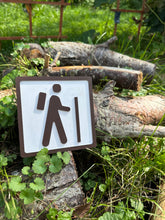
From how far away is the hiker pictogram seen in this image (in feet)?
3.96

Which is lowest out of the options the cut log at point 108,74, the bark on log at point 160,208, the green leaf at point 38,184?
the bark on log at point 160,208

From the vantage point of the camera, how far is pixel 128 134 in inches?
59.3

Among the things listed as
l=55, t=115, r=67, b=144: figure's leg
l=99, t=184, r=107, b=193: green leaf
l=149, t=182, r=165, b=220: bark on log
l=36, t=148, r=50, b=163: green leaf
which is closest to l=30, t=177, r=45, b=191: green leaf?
l=36, t=148, r=50, b=163: green leaf

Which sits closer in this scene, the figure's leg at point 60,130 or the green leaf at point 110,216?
the green leaf at point 110,216

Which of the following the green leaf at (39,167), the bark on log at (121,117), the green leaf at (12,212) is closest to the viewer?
the green leaf at (12,212)

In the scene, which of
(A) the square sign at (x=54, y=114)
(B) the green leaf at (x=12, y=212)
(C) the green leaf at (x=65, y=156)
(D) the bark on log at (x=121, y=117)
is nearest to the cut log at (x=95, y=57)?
(D) the bark on log at (x=121, y=117)

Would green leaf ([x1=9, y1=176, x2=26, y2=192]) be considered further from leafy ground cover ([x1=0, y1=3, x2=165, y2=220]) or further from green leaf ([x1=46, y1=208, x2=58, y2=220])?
green leaf ([x1=46, y1=208, x2=58, y2=220])

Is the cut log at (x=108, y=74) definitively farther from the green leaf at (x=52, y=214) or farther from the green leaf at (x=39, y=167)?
the green leaf at (x=52, y=214)

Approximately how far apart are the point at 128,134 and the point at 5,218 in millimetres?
882

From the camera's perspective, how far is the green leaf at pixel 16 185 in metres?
1.04

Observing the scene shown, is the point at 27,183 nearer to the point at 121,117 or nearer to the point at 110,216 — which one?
the point at 110,216

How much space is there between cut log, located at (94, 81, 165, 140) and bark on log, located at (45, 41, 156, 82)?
0.73m

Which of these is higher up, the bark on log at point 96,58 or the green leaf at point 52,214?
the bark on log at point 96,58

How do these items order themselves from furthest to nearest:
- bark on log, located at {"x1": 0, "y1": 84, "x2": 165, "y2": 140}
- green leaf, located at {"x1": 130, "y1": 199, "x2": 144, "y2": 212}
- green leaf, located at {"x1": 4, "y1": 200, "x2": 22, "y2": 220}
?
bark on log, located at {"x1": 0, "y1": 84, "x2": 165, "y2": 140}
green leaf, located at {"x1": 130, "y1": 199, "x2": 144, "y2": 212}
green leaf, located at {"x1": 4, "y1": 200, "x2": 22, "y2": 220}
